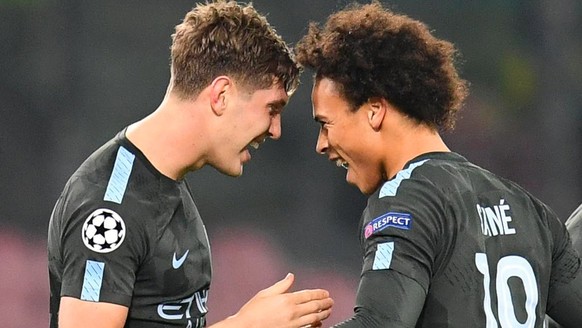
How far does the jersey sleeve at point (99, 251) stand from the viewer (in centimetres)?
219

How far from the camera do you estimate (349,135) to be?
235 centimetres

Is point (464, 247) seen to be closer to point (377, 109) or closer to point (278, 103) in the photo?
point (377, 109)

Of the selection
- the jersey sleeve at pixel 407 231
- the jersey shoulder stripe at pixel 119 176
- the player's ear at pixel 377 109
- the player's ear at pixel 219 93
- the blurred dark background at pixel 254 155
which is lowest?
the jersey sleeve at pixel 407 231

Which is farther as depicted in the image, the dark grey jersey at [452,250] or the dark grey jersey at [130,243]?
the dark grey jersey at [130,243]

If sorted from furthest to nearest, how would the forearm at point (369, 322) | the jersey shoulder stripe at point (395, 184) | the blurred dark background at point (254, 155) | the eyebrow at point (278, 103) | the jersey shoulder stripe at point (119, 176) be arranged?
the blurred dark background at point (254, 155), the eyebrow at point (278, 103), the jersey shoulder stripe at point (119, 176), the jersey shoulder stripe at point (395, 184), the forearm at point (369, 322)

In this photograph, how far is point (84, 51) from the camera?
5645 millimetres

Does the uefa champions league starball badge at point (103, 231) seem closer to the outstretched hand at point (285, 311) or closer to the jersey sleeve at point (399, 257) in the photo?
the outstretched hand at point (285, 311)

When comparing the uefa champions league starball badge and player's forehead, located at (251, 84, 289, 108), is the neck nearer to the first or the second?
player's forehead, located at (251, 84, 289, 108)

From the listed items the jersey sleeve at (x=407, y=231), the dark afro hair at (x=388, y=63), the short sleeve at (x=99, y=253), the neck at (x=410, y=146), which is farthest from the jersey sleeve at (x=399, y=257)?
the short sleeve at (x=99, y=253)

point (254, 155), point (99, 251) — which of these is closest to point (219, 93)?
point (99, 251)

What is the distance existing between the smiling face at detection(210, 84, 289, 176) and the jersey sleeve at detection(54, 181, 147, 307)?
0.39 m

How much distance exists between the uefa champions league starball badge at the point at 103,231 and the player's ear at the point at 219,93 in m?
0.43

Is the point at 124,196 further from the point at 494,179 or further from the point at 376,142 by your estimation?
the point at 494,179

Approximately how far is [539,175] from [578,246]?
3171 mm
